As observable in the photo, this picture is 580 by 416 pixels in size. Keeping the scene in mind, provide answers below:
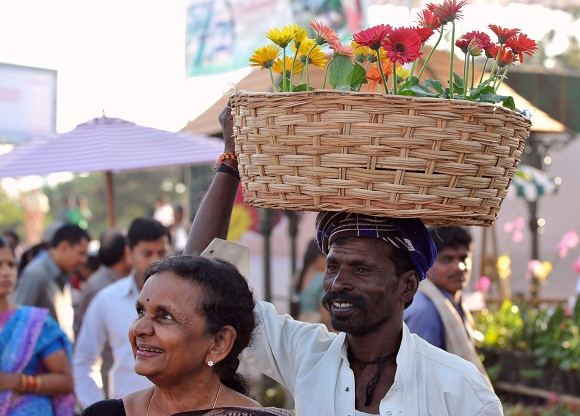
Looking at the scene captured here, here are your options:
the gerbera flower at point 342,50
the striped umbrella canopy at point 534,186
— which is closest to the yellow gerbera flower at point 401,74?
the gerbera flower at point 342,50

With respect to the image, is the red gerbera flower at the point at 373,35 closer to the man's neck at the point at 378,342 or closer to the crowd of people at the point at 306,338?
the crowd of people at the point at 306,338

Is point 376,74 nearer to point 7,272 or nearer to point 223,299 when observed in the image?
point 223,299

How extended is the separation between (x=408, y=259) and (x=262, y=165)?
559 millimetres

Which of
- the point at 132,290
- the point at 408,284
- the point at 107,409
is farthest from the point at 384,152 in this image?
the point at 132,290

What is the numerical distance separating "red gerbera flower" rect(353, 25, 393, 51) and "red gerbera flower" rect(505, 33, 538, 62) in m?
0.34

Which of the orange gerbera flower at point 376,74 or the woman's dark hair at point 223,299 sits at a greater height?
the orange gerbera flower at point 376,74

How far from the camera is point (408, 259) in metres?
3.19

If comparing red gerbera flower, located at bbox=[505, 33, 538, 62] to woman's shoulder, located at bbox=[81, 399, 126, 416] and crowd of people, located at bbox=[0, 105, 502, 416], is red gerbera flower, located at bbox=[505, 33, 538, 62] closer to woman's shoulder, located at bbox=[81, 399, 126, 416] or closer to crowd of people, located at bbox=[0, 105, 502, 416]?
crowd of people, located at bbox=[0, 105, 502, 416]

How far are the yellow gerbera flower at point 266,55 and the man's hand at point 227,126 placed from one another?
37 cm

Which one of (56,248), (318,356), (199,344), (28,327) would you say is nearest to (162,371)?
(199,344)

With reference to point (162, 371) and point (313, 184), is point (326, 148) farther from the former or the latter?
point (162, 371)

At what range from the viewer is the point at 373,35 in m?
2.84

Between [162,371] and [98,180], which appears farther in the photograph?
[98,180]

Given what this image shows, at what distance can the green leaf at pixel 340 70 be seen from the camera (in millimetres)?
2971
